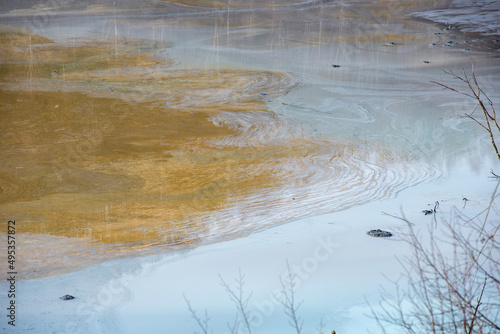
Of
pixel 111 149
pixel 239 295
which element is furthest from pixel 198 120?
pixel 239 295

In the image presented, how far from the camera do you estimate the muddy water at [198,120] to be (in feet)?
11.3

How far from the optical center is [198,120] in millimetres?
5203

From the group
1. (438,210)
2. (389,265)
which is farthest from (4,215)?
(438,210)

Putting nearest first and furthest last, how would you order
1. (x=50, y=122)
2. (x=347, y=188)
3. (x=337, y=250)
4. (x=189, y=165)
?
(x=337, y=250) < (x=347, y=188) < (x=189, y=165) < (x=50, y=122)

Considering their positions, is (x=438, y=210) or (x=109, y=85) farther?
(x=109, y=85)

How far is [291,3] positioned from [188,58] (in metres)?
2.13

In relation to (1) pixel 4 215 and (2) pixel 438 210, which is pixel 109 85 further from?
(2) pixel 438 210

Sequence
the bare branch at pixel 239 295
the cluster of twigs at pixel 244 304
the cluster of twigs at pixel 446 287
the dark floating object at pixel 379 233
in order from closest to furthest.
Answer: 1. the cluster of twigs at pixel 446 287
2. the cluster of twigs at pixel 244 304
3. the bare branch at pixel 239 295
4. the dark floating object at pixel 379 233

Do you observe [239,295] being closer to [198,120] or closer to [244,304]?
[244,304]

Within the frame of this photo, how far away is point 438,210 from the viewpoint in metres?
3.32

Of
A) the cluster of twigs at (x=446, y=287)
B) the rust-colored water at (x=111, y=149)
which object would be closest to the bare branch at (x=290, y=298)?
the cluster of twigs at (x=446, y=287)

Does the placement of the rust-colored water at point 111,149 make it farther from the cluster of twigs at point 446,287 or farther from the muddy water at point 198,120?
the cluster of twigs at point 446,287

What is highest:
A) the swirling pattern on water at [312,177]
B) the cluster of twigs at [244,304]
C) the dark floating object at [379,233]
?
the swirling pattern on water at [312,177]

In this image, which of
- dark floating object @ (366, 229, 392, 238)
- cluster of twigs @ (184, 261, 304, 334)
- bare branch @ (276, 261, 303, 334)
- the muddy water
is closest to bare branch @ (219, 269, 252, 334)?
cluster of twigs @ (184, 261, 304, 334)
